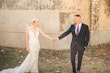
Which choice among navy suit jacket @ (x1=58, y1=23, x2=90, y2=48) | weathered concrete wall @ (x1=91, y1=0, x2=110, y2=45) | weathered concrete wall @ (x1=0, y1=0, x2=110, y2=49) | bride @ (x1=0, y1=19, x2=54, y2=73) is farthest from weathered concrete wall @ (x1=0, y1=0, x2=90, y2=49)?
navy suit jacket @ (x1=58, y1=23, x2=90, y2=48)

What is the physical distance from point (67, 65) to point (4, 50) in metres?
3.42

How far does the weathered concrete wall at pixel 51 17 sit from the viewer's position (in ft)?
43.8

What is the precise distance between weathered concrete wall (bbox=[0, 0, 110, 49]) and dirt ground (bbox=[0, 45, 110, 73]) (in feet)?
1.45

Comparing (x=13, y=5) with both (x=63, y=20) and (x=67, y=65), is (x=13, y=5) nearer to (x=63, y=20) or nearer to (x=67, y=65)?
(x=63, y=20)

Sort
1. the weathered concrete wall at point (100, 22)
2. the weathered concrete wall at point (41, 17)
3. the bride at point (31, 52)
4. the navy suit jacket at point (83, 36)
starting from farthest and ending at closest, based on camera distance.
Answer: the weathered concrete wall at point (100, 22) → the weathered concrete wall at point (41, 17) → the bride at point (31, 52) → the navy suit jacket at point (83, 36)

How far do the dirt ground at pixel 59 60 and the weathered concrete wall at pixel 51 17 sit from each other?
441mm

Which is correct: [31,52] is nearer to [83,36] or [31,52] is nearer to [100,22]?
[83,36]

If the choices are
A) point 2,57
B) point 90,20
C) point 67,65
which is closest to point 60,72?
point 67,65

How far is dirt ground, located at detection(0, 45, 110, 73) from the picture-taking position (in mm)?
11047

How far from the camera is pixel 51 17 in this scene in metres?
13.4

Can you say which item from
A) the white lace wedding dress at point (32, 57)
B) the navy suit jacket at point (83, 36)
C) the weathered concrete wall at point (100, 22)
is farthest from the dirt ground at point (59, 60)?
the navy suit jacket at point (83, 36)

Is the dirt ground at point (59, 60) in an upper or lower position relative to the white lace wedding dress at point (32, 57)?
lower

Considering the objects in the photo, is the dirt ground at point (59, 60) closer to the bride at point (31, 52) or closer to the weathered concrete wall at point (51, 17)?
the weathered concrete wall at point (51, 17)

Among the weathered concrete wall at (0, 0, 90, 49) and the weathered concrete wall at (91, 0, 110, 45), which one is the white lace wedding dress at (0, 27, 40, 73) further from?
the weathered concrete wall at (91, 0, 110, 45)
